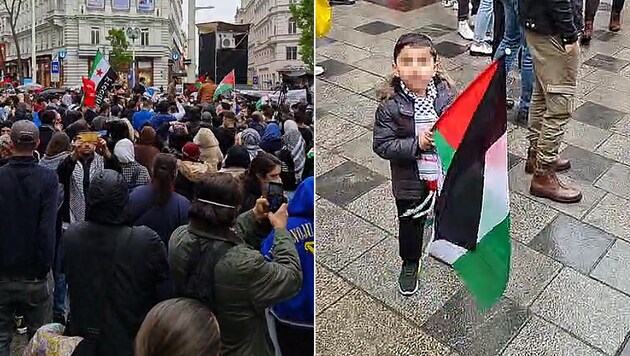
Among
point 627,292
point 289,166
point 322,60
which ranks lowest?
point 627,292

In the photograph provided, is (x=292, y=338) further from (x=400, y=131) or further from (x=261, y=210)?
(x=400, y=131)

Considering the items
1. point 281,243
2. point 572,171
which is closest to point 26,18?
point 281,243

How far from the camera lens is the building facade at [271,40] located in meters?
2.04

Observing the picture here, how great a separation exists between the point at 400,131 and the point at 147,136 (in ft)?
3.00

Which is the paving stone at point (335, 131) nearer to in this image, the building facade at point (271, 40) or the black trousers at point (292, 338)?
the building facade at point (271, 40)

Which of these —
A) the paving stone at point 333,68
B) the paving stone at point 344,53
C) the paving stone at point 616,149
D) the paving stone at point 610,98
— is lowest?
the paving stone at point 616,149

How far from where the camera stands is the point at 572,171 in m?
3.67

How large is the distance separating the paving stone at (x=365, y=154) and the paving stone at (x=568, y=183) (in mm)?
1000

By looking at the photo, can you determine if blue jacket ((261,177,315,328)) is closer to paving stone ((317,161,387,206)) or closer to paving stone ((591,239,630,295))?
paving stone ((317,161,387,206))

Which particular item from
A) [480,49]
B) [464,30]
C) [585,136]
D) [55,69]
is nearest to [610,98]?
[585,136]

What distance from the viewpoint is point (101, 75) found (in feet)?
7.27

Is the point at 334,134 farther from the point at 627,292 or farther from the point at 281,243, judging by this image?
the point at 627,292

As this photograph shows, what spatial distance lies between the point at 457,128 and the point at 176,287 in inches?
40.5

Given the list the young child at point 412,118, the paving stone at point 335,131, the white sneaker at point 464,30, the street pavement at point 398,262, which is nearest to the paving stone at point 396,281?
the street pavement at point 398,262
